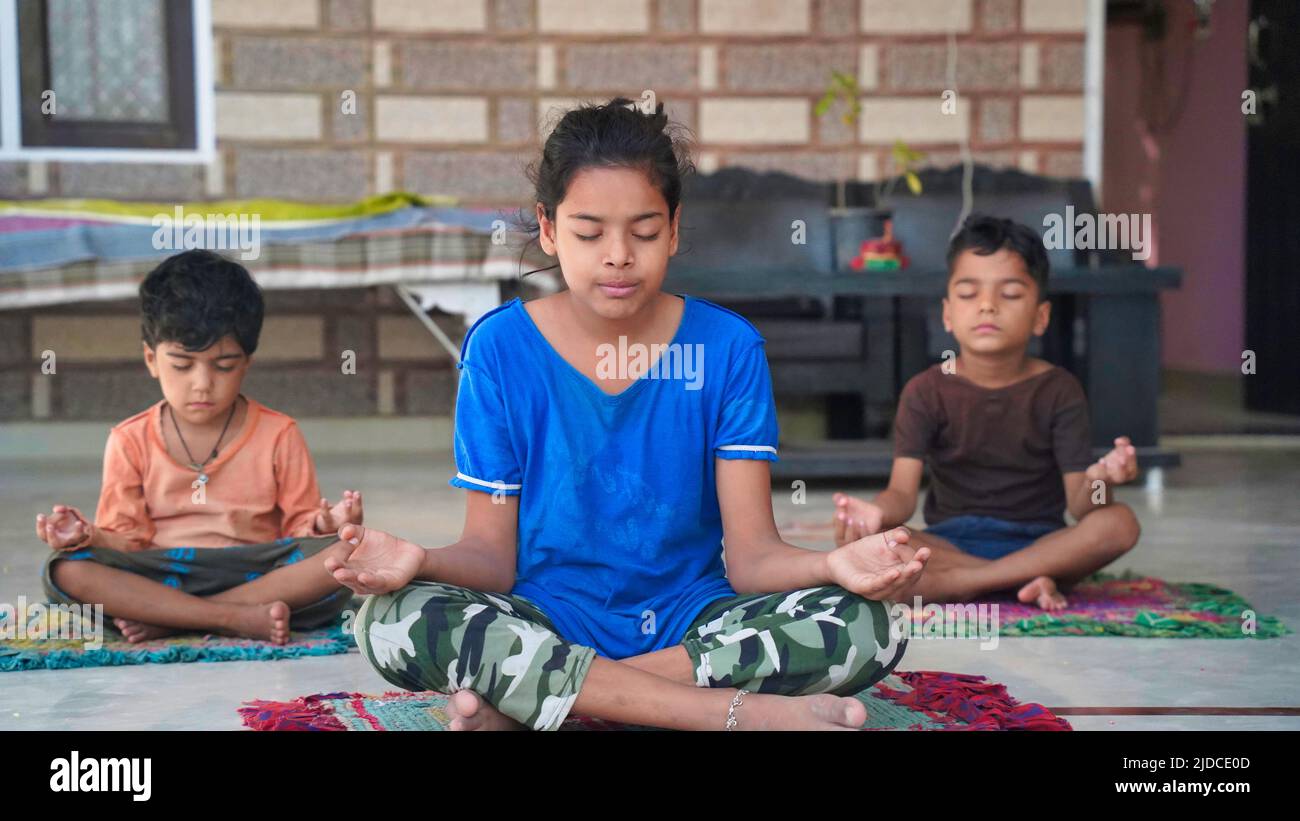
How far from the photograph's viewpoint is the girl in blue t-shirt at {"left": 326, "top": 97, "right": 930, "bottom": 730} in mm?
1772

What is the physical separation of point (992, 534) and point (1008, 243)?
589 mm

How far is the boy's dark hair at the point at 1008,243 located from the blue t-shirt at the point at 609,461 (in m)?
1.15

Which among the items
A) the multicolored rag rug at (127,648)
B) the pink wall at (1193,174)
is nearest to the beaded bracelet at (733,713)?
the multicolored rag rug at (127,648)

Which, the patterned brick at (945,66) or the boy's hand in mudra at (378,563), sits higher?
the patterned brick at (945,66)

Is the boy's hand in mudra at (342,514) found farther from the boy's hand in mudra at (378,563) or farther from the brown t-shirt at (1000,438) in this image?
the brown t-shirt at (1000,438)

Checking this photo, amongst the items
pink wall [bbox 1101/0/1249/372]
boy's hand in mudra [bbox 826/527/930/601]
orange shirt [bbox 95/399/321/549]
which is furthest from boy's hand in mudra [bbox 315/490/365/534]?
pink wall [bbox 1101/0/1249/372]

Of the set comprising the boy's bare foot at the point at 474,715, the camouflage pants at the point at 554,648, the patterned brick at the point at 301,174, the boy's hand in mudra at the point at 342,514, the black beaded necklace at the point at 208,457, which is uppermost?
the patterned brick at the point at 301,174

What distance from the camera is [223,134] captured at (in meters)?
5.64

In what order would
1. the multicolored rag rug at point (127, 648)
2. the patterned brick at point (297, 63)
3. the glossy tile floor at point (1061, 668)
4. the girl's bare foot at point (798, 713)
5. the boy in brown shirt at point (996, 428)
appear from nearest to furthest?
the girl's bare foot at point (798, 713) → the glossy tile floor at point (1061, 668) → the multicolored rag rug at point (127, 648) → the boy in brown shirt at point (996, 428) → the patterned brick at point (297, 63)

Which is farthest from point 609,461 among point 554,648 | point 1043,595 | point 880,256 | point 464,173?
point 464,173

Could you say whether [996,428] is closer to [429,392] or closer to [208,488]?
[208,488]

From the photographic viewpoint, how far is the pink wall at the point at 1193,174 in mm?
8602
